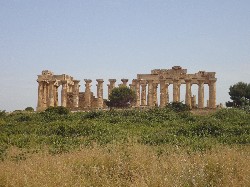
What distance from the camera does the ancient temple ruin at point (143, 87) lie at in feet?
164

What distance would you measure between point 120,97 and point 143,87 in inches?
314

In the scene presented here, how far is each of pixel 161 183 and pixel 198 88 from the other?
146 feet

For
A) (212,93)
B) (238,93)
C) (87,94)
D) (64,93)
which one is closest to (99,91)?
(87,94)

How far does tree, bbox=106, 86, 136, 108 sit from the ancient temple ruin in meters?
1.62

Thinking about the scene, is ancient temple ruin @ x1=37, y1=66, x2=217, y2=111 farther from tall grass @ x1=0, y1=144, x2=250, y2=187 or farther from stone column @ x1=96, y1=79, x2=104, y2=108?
tall grass @ x1=0, y1=144, x2=250, y2=187

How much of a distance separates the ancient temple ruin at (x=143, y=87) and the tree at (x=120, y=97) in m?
1.62

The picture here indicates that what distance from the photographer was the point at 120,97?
48.8m

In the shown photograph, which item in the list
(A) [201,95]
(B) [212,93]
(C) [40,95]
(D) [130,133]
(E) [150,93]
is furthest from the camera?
(E) [150,93]

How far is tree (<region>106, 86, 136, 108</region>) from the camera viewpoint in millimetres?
48938

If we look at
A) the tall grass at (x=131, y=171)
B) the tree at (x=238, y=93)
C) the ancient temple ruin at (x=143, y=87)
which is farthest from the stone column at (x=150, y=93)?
the tall grass at (x=131, y=171)

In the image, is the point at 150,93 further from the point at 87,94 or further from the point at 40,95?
the point at 40,95

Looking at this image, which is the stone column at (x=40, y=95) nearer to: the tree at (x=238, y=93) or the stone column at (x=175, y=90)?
the stone column at (x=175, y=90)

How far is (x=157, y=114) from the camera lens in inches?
1278

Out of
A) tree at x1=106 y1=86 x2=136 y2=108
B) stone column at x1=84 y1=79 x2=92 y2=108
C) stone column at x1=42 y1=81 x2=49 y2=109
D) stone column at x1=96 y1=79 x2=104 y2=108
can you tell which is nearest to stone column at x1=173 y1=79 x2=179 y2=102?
tree at x1=106 y1=86 x2=136 y2=108
